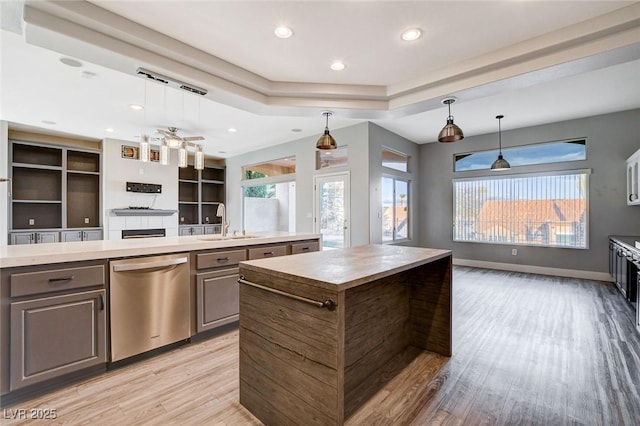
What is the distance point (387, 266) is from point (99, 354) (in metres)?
2.28

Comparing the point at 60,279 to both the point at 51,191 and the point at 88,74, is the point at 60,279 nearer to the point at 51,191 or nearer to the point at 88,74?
the point at 88,74

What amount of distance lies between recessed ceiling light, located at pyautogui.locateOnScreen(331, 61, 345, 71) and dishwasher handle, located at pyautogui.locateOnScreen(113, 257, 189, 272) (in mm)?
2553

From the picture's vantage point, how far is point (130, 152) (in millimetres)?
6711

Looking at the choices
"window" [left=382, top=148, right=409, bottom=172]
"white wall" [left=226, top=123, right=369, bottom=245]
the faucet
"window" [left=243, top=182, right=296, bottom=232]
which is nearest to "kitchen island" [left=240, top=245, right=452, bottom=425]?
the faucet

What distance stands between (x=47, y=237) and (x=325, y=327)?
714 centimetres

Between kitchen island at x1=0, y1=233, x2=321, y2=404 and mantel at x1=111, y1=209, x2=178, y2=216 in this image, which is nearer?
kitchen island at x1=0, y1=233, x2=321, y2=404

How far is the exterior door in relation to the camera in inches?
225

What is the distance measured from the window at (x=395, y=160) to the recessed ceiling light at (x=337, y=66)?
2.83 metres

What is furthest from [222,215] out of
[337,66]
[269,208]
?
[269,208]

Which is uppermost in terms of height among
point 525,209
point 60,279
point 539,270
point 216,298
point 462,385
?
point 525,209

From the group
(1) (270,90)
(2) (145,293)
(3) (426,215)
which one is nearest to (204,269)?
(2) (145,293)

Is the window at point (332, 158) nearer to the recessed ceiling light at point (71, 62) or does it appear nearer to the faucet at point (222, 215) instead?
the faucet at point (222, 215)

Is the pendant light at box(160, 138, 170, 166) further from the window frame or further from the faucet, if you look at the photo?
the window frame

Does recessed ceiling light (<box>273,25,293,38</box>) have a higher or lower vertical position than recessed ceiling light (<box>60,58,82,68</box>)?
lower
